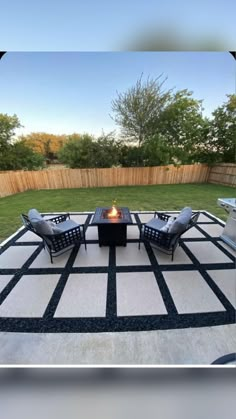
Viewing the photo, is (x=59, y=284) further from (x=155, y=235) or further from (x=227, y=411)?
(x=227, y=411)

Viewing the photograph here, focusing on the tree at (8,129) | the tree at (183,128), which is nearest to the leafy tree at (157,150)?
the tree at (183,128)

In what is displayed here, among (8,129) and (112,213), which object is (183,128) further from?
(112,213)

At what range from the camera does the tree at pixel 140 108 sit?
8.26 metres

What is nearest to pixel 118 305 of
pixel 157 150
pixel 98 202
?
pixel 98 202

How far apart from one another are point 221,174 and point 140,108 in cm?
458

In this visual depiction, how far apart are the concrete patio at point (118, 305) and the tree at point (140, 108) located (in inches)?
285

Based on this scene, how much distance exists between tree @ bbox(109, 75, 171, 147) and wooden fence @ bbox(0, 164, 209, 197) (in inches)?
60.5

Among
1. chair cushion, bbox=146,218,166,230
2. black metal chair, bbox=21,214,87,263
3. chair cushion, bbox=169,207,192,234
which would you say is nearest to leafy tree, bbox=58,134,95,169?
black metal chair, bbox=21,214,87,263

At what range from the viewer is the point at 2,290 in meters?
2.36

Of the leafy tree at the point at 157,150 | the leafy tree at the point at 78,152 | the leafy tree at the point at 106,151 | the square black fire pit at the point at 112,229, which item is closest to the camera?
the square black fire pit at the point at 112,229

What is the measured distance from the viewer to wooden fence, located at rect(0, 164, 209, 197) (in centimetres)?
901

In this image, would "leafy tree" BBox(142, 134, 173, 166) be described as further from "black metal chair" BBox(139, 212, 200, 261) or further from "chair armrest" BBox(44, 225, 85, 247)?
"chair armrest" BBox(44, 225, 85, 247)

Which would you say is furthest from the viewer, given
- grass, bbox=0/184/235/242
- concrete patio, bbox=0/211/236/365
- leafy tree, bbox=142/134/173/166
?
leafy tree, bbox=142/134/173/166

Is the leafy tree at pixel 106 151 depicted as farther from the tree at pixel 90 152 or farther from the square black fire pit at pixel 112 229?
the square black fire pit at pixel 112 229
